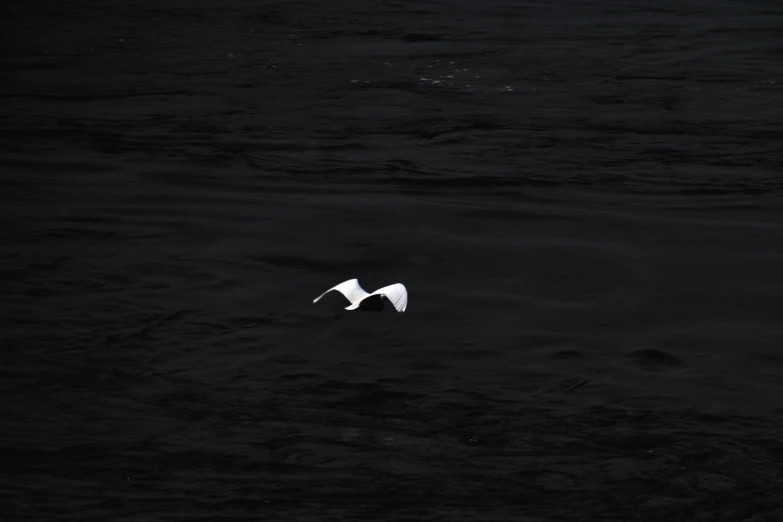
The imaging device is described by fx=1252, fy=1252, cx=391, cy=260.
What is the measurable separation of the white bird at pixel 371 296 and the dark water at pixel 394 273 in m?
0.14

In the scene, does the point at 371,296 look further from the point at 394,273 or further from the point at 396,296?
the point at 394,273

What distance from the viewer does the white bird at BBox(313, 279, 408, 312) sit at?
7.04m

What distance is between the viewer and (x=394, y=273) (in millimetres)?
8023

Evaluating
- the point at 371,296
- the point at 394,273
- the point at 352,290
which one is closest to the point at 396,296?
the point at 371,296

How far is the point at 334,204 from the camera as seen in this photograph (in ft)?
30.1

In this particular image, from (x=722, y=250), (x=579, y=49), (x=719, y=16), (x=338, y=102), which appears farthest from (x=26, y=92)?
(x=719, y=16)

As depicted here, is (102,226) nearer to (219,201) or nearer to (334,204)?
(219,201)

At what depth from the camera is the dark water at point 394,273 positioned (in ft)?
18.4

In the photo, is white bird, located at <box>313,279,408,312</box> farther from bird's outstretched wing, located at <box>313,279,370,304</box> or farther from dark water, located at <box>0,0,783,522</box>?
dark water, located at <box>0,0,783,522</box>

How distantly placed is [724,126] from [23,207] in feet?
19.0

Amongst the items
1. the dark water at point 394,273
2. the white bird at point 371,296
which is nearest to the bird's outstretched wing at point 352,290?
the white bird at point 371,296

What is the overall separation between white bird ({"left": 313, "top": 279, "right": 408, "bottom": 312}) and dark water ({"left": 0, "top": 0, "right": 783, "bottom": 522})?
14cm

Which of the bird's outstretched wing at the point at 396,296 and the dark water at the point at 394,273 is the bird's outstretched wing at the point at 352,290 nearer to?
the bird's outstretched wing at the point at 396,296

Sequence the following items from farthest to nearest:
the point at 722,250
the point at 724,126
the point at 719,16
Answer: the point at 719,16 → the point at 724,126 → the point at 722,250
